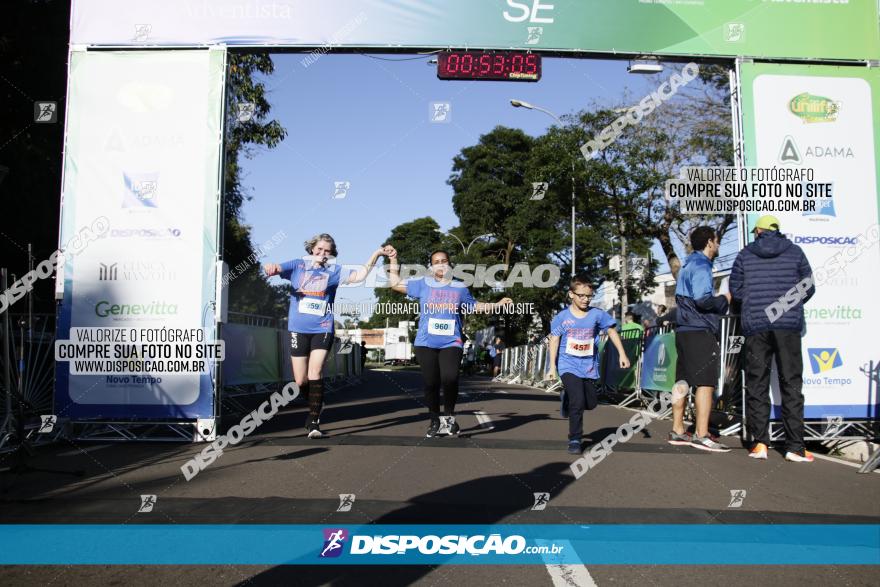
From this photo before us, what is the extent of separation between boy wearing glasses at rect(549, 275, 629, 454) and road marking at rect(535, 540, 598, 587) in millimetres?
3364

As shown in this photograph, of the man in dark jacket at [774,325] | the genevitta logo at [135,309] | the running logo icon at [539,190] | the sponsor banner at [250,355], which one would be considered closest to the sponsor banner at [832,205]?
the man in dark jacket at [774,325]

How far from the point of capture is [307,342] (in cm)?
845

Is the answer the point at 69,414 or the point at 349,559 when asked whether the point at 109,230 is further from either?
the point at 349,559

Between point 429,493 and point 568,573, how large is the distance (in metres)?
1.77

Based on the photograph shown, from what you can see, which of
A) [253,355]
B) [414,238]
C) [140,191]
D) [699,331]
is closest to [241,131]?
[253,355]

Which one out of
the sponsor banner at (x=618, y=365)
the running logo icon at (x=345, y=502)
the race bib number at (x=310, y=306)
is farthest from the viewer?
the sponsor banner at (x=618, y=365)

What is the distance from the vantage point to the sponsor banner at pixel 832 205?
825 cm

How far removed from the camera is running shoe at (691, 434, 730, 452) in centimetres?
750

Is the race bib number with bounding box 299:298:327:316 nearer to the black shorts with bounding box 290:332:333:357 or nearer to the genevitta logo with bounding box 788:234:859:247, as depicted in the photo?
the black shorts with bounding box 290:332:333:357

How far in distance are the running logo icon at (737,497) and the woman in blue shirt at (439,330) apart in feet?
11.1

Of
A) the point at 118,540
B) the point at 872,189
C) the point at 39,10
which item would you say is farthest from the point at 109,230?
the point at 872,189

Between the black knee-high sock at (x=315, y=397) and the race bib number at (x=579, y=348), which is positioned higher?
the race bib number at (x=579, y=348)

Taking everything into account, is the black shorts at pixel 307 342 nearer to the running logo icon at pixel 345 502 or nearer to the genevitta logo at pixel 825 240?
the running logo icon at pixel 345 502

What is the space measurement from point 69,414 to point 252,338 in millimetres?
5873
